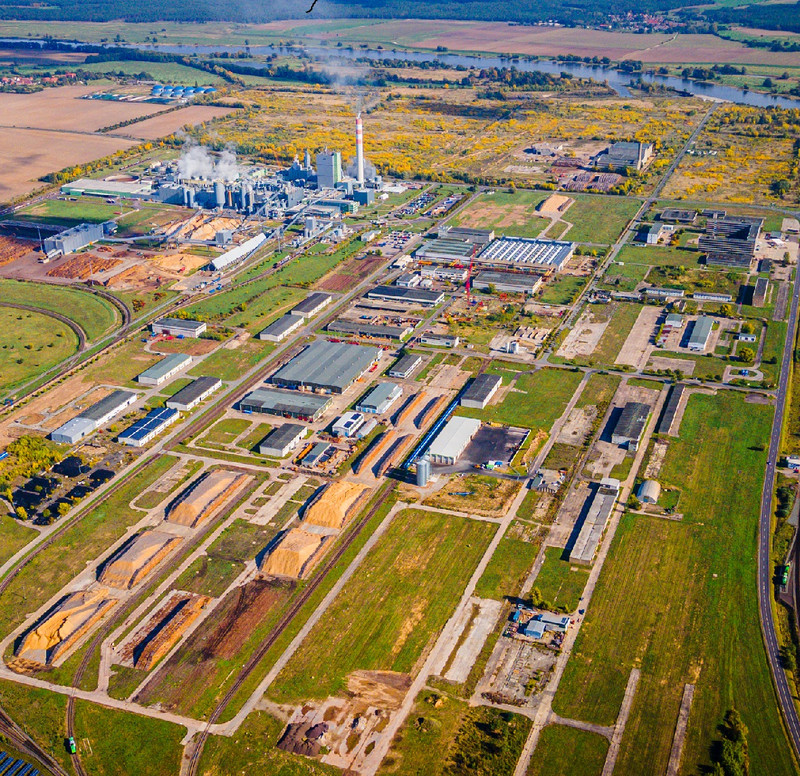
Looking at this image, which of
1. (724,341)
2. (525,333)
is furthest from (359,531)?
(724,341)

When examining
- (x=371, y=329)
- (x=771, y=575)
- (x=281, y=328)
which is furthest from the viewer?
(x=281, y=328)

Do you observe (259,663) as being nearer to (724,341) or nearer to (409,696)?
(409,696)

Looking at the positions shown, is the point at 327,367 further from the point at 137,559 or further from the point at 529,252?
the point at 529,252

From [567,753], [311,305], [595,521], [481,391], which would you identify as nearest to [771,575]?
[595,521]

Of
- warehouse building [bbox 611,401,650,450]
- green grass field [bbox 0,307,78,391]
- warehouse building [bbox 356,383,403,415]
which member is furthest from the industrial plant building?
green grass field [bbox 0,307,78,391]

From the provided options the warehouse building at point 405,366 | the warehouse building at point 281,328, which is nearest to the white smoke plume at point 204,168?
the warehouse building at point 281,328

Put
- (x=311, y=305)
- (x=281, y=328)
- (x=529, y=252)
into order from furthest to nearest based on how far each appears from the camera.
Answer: (x=529, y=252) < (x=311, y=305) < (x=281, y=328)
